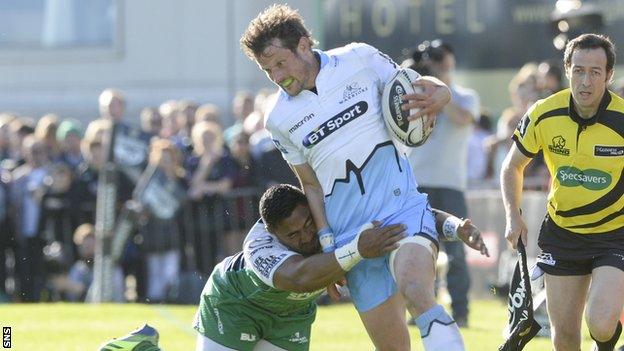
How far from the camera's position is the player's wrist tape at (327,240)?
27.7 feet

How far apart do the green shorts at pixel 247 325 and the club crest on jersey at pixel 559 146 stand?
1702 millimetres

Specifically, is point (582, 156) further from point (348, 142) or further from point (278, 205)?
point (278, 205)

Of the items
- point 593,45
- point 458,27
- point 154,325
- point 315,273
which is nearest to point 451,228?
point 315,273

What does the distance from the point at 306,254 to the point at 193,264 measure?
24.6 ft

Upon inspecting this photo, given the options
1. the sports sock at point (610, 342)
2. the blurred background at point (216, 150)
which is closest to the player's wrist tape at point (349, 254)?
the sports sock at point (610, 342)

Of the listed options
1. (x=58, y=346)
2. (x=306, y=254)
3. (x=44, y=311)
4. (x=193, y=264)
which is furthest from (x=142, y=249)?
(x=306, y=254)

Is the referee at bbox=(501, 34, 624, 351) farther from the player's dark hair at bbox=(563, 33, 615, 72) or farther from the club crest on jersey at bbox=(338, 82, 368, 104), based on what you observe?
the club crest on jersey at bbox=(338, 82, 368, 104)

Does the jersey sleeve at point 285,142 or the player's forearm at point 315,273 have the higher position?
the jersey sleeve at point 285,142

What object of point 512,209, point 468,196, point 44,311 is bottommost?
point 44,311

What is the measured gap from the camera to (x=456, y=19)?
19.2m

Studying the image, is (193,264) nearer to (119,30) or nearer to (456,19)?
(456,19)

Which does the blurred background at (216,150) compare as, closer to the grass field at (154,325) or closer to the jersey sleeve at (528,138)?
the grass field at (154,325)

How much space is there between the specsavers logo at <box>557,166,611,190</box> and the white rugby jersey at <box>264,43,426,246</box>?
3.12ft

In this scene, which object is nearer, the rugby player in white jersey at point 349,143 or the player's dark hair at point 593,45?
the rugby player in white jersey at point 349,143
